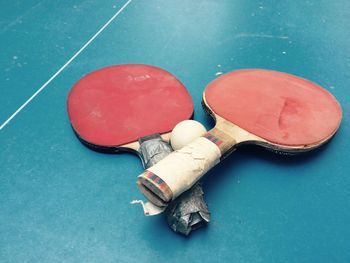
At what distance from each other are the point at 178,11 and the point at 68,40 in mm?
1284

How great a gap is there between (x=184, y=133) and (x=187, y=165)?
336mm

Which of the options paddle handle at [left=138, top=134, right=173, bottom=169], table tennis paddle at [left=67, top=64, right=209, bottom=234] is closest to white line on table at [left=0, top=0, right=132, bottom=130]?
table tennis paddle at [left=67, top=64, right=209, bottom=234]

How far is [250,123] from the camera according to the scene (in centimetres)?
227

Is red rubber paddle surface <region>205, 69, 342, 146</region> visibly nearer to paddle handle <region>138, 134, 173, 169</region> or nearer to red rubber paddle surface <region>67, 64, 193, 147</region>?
red rubber paddle surface <region>67, 64, 193, 147</region>

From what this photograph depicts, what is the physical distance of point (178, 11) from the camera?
389cm

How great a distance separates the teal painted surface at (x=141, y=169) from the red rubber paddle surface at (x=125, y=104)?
0.15 metres

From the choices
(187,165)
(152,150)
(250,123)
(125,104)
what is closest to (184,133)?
(152,150)

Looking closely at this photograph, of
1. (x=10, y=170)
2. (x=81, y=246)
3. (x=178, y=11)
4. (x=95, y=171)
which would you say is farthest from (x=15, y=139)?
(x=178, y=11)

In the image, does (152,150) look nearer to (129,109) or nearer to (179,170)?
(179,170)

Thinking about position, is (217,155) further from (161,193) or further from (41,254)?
(41,254)

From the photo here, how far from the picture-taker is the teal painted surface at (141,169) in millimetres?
1864

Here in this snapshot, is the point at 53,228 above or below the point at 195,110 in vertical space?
below

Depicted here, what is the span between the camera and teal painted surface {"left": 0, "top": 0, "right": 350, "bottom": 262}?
73.4 inches

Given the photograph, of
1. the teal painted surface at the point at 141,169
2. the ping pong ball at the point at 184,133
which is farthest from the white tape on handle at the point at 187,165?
the teal painted surface at the point at 141,169
